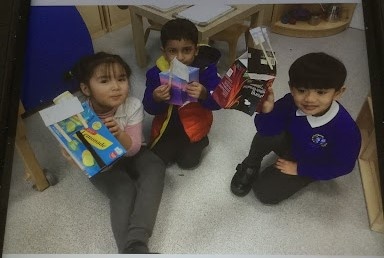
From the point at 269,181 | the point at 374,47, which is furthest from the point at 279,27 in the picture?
the point at 269,181

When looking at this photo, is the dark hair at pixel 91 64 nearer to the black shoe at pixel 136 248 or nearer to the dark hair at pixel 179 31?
the dark hair at pixel 179 31

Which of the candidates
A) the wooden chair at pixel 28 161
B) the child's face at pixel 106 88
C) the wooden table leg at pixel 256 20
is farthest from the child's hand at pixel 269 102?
the wooden chair at pixel 28 161

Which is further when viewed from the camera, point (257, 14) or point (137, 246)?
point (257, 14)

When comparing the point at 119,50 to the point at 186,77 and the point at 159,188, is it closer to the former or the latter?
the point at 186,77

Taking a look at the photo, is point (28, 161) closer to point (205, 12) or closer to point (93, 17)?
point (93, 17)

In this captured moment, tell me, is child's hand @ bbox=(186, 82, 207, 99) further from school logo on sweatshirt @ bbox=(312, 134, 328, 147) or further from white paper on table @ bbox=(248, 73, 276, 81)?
school logo on sweatshirt @ bbox=(312, 134, 328, 147)

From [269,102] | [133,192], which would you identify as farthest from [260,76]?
[133,192]
